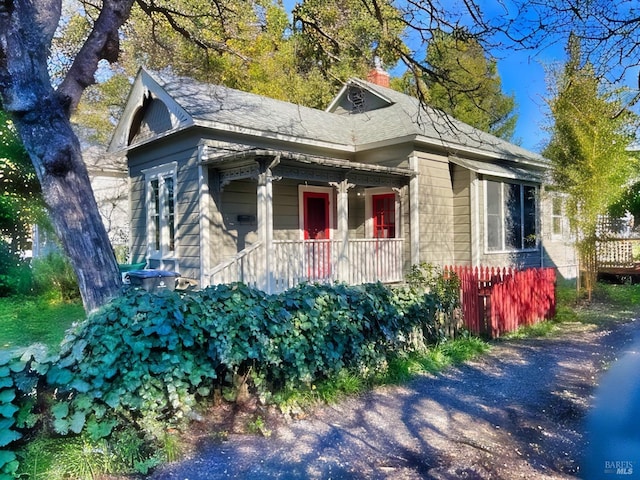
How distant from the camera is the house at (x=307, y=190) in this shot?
29.1 ft

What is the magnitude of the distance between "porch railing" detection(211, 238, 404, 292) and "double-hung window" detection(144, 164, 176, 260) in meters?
2.78

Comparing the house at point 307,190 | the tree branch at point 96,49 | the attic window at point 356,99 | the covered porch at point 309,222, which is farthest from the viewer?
the attic window at point 356,99

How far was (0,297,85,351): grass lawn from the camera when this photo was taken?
A: 7113 mm

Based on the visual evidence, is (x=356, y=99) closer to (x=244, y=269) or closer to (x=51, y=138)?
(x=244, y=269)

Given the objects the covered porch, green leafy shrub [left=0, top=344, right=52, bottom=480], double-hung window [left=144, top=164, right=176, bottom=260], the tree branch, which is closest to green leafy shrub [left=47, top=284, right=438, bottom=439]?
green leafy shrub [left=0, top=344, right=52, bottom=480]

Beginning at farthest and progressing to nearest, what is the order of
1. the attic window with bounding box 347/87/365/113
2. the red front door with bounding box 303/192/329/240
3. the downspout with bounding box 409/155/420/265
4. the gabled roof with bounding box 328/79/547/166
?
the attic window with bounding box 347/87/365/113 < the red front door with bounding box 303/192/329/240 < the gabled roof with bounding box 328/79/547/166 < the downspout with bounding box 409/155/420/265

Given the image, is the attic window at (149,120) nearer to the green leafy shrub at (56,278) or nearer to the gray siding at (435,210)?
the green leafy shrub at (56,278)

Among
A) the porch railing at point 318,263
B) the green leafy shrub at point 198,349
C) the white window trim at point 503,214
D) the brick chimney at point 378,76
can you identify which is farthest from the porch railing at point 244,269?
the brick chimney at point 378,76

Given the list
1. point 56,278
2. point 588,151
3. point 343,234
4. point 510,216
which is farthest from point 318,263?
point 588,151

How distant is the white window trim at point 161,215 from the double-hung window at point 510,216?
791 cm

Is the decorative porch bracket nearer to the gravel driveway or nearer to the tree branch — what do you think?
the tree branch

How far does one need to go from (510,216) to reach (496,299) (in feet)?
18.0

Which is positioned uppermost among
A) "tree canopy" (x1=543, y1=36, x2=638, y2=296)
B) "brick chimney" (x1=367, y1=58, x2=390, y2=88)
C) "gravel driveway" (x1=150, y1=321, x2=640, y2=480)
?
"brick chimney" (x1=367, y1=58, x2=390, y2=88)

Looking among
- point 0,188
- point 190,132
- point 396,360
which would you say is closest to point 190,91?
point 190,132
